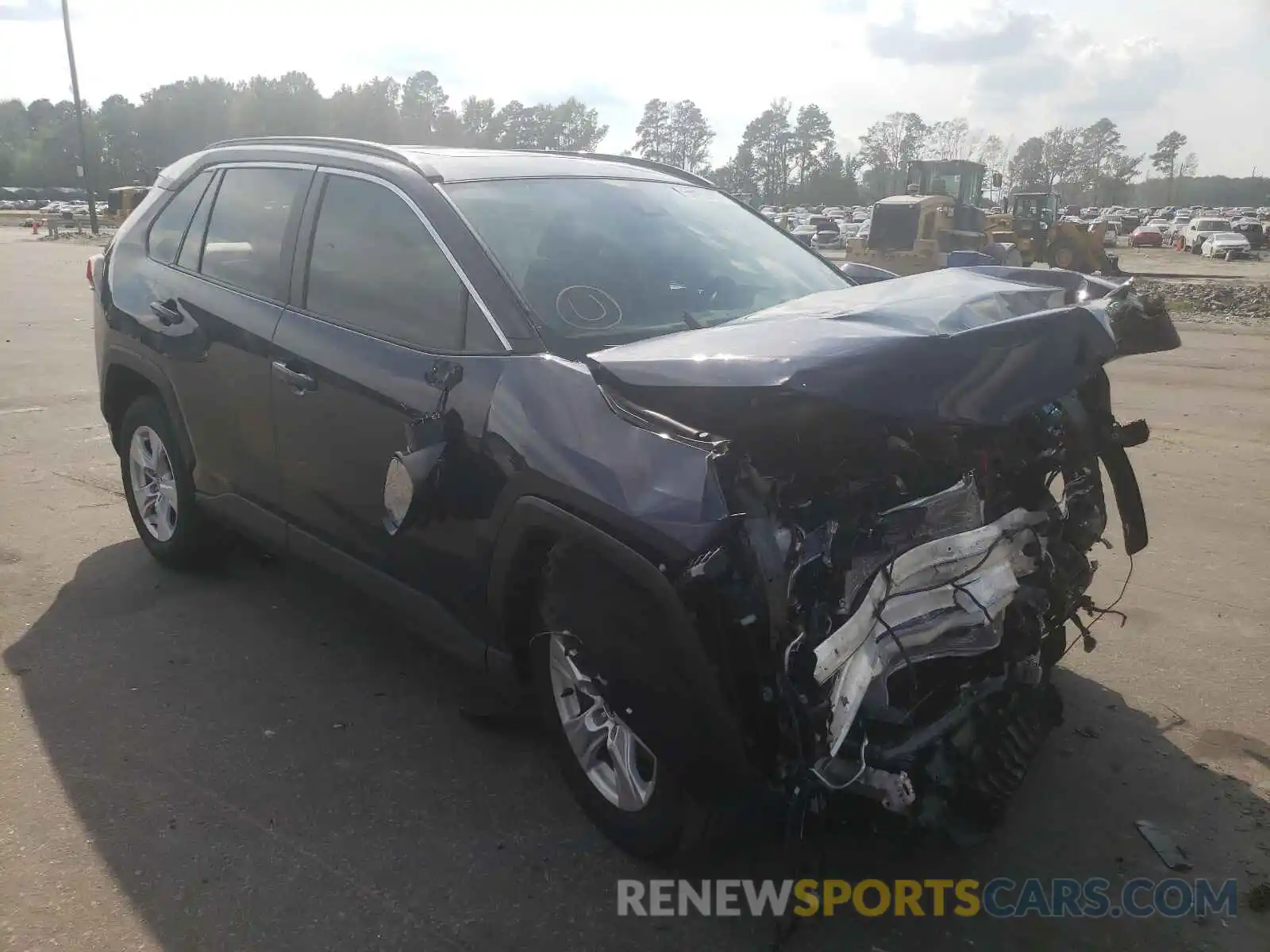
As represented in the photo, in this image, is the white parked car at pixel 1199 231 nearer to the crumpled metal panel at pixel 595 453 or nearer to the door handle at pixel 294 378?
the door handle at pixel 294 378

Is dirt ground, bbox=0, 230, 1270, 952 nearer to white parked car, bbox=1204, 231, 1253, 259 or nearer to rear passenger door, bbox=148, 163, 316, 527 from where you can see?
rear passenger door, bbox=148, 163, 316, 527

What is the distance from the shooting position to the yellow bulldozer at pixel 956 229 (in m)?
24.2

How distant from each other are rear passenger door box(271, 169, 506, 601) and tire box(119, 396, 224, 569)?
3.59ft

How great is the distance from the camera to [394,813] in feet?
10.5

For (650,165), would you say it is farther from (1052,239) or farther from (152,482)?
(1052,239)

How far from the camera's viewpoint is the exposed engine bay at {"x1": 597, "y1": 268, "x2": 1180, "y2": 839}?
2.37m

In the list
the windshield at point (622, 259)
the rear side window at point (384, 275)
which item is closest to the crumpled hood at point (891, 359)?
the windshield at point (622, 259)

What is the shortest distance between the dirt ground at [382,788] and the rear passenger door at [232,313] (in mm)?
757

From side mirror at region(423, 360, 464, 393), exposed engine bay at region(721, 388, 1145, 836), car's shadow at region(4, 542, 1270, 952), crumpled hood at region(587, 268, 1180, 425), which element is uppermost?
crumpled hood at region(587, 268, 1180, 425)

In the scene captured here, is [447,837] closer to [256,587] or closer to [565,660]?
[565,660]

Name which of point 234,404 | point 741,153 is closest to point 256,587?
point 234,404

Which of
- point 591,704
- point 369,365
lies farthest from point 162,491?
point 591,704

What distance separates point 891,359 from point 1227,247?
149 ft

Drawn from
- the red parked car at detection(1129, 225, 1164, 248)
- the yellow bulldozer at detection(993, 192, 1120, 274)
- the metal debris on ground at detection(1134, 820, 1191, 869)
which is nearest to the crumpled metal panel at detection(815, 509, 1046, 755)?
the metal debris on ground at detection(1134, 820, 1191, 869)
